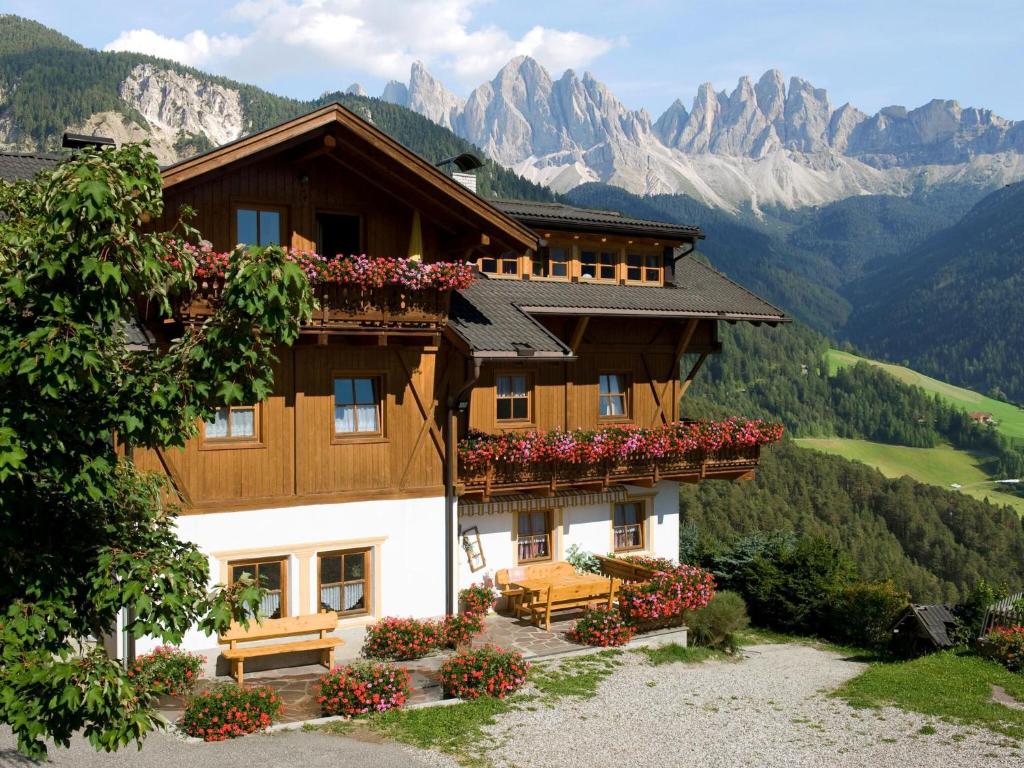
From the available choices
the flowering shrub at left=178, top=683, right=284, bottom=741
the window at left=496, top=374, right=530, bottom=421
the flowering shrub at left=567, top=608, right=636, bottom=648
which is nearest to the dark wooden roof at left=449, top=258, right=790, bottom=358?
the window at left=496, top=374, right=530, bottom=421

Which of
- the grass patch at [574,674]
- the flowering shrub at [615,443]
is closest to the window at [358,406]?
the flowering shrub at [615,443]

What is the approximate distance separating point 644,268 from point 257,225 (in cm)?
1115

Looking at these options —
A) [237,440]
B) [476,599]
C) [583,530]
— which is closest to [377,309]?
[237,440]

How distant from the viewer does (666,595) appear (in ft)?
67.0

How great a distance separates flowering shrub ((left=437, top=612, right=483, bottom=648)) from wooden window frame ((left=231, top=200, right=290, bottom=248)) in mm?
7629

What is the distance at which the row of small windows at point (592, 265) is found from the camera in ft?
76.6

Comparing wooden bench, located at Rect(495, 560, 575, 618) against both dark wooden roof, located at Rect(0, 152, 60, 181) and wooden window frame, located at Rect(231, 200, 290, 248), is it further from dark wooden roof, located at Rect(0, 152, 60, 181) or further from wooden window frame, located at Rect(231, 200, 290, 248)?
dark wooden roof, located at Rect(0, 152, 60, 181)

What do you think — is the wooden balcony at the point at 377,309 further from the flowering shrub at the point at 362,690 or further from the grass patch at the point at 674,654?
the grass patch at the point at 674,654

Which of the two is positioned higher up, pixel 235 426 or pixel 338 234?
pixel 338 234

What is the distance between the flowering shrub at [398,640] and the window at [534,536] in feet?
13.6

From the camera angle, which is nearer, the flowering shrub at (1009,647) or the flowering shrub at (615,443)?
the flowering shrub at (615,443)

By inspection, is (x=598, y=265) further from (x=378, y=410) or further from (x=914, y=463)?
(x=914, y=463)

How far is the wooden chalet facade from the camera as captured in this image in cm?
1697

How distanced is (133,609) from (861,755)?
11301 millimetres
